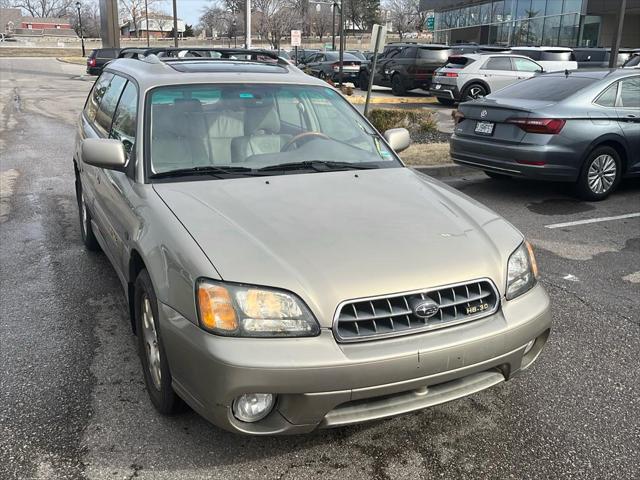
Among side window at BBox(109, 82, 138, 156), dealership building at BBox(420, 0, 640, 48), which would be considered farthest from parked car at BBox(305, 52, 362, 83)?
side window at BBox(109, 82, 138, 156)

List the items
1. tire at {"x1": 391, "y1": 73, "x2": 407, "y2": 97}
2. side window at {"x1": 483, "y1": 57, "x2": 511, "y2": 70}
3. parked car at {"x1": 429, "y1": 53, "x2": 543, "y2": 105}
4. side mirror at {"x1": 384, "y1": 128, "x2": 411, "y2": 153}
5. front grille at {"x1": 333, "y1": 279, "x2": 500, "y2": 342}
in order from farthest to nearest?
tire at {"x1": 391, "y1": 73, "x2": 407, "y2": 97}
side window at {"x1": 483, "y1": 57, "x2": 511, "y2": 70}
parked car at {"x1": 429, "y1": 53, "x2": 543, "y2": 105}
side mirror at {"x1": 384, "y1": 128, "x2": 411, "y2": 153}
front grille at {"x1": 333, "y1": 279, "x2": 500, "y2": 342}

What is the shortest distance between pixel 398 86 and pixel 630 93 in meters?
A: 15.0

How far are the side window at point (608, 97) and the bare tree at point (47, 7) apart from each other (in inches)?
5414

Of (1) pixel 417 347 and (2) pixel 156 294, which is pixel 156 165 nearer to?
(2) pixel 156 294

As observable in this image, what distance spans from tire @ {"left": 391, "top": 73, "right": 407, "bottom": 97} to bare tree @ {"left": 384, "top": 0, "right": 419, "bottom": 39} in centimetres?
6187

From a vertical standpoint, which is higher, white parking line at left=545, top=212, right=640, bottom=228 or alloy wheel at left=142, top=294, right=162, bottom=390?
alloy wheel at left=142, top=294, right=162, bottom=390

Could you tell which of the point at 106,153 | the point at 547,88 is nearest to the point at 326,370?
the point at 106,153

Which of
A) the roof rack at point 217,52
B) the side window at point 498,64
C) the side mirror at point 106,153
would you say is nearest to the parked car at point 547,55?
the side window at point 498,64

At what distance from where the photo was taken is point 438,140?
40.5 ft

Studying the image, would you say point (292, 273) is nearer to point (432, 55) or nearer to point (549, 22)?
point (432, 55)

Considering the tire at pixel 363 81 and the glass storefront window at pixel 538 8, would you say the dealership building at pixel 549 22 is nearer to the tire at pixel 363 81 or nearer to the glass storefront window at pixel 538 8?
the glass storefront window at pixel 538 8

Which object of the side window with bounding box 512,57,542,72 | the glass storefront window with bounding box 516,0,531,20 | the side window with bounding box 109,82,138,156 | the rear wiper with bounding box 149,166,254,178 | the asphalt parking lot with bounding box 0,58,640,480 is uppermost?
the glass storefront window with bounding box 516,0,531,20

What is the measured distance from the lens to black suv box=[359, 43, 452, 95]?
21.6m

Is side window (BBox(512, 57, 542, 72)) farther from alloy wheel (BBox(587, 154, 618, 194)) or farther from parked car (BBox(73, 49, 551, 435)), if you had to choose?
parked car (BBox(73, 49, 551, 435))
